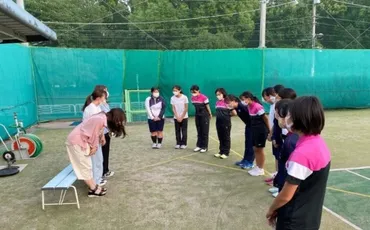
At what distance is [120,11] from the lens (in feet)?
107

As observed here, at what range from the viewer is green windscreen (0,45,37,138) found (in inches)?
315

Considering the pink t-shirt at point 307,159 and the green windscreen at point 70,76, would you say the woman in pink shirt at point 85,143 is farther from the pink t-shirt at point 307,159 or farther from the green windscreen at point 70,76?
the green windscreen at point 70,76

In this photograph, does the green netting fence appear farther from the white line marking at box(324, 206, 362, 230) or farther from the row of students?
the white line marking at box(324, 206, 362, 230)

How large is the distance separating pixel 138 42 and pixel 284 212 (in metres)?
27.1

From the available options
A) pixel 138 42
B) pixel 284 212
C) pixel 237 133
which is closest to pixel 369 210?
pixel 284 212

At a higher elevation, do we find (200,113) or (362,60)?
(362,60)

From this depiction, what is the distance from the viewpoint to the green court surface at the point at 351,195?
144 inches

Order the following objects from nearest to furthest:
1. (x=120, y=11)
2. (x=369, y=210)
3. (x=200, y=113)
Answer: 1. (x=369, y=210)
2. (x=200, y=113)
3. (x=120, y=11)

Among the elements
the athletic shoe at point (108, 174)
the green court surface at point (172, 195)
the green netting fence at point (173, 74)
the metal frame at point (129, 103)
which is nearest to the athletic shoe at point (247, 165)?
the green court surface at point (172, 195)

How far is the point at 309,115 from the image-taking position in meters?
1.83

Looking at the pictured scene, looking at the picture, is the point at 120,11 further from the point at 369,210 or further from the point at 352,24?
the point at 369,210

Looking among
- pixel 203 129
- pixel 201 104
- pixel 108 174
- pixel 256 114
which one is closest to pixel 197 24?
pixel 201 104

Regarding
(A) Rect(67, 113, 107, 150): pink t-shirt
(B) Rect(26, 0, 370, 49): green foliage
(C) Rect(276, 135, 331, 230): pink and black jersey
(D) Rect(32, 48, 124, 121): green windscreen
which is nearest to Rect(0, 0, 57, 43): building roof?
(A) Rect(67, 113, 107, 150): pink t-shirt

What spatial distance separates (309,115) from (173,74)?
32.5ft
